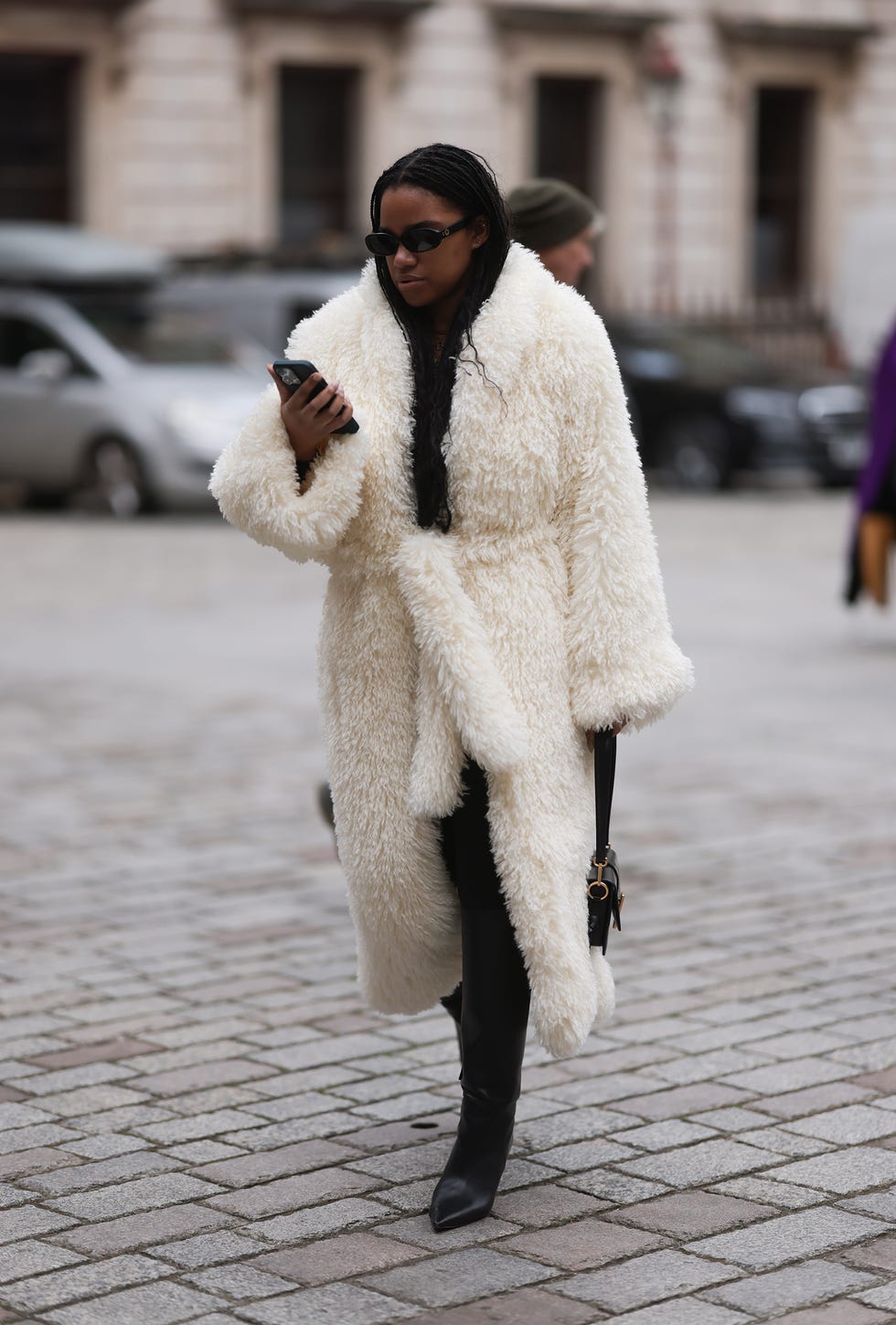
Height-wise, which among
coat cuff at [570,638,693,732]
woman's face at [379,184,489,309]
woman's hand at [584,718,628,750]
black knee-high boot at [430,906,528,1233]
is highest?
woman's face at [379,184,489,309]

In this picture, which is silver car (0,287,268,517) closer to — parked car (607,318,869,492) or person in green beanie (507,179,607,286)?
parked car (607,318,869,492)

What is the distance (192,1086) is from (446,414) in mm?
1520

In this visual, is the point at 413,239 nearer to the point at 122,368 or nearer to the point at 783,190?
the point at 122,368

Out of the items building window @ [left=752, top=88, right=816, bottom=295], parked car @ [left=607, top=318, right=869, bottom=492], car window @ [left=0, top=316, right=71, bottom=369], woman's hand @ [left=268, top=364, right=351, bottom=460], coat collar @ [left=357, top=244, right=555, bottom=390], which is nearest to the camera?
woman's hand @ [left=268, top=364, right=351, bottom=460]

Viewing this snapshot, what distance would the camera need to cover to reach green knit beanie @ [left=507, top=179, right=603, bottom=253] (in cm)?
516

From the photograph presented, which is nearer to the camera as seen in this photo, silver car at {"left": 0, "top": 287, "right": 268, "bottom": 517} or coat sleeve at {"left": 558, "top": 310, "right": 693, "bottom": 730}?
coat sleeve at {"left": 558, "top": 310, "right": 693, "bottom": 730}

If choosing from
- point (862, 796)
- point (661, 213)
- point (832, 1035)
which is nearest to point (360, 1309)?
point (832, 1035)

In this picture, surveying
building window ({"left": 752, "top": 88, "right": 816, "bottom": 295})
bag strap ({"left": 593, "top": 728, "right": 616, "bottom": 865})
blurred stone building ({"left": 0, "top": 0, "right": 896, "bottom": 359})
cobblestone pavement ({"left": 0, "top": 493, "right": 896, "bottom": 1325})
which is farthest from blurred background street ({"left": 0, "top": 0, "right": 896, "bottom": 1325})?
building window ({"left": 752, "top": 88, "right": 816, "bottom": 295})

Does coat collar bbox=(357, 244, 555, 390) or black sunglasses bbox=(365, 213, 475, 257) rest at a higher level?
black sunglasses bbox=(365, 213, 475, 257)

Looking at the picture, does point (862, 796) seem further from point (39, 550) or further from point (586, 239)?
point (39, 550)

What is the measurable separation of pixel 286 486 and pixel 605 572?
0.53 metres

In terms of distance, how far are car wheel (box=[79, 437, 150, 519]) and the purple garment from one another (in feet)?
28.3

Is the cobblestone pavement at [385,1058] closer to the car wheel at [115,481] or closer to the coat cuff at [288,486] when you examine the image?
the coat cuff at [288,486]

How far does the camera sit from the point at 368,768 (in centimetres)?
377
